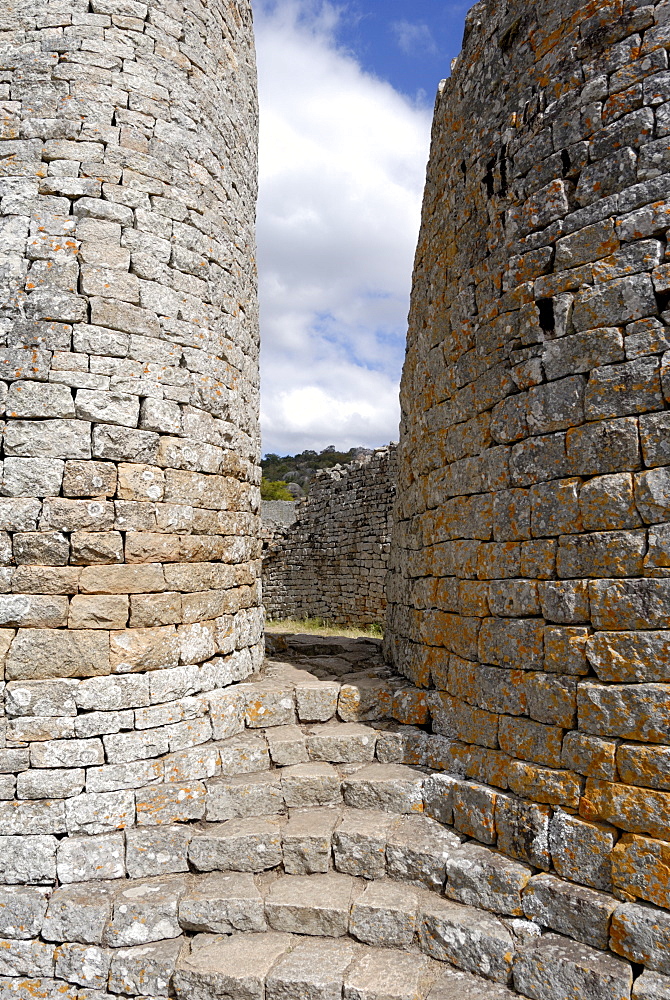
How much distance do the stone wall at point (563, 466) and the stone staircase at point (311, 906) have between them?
8.0 inches

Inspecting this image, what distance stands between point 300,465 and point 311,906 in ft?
149

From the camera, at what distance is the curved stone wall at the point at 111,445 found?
361 centimetres

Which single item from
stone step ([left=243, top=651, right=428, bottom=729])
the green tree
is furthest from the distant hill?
stone step ([left=243, top=651, right=428, bottom=729])

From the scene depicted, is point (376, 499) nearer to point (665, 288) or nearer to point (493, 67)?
point (493, 67)

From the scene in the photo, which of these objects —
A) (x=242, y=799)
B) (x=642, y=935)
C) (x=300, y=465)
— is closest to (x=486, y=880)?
(x=642, y=935)

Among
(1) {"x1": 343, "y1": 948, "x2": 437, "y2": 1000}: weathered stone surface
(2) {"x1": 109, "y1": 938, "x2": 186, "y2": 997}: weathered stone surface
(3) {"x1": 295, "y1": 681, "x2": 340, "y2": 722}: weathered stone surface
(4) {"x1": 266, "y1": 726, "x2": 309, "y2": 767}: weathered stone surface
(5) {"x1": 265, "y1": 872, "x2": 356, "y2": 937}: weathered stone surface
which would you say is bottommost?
(2) {"x1": 109, "y1": 938, "x2": 186, "y2": 997}: weathered stone surface

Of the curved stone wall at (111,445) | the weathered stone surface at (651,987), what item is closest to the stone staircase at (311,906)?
the weathered stone surface at (651,987)

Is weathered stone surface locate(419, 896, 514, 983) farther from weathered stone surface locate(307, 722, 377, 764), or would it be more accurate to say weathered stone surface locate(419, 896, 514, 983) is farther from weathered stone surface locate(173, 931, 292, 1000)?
weathered stone surface locate(307, 722, 377, 764)

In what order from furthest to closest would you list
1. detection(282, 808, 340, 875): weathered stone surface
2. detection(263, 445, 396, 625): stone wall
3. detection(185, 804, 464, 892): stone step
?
detection(263, 445, 396, 625): stone wall < detection(282, 808, 340, 875): weathered stone surface < detection(185, 804, 464, 892): stone step

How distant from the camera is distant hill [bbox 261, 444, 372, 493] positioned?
44406 mm

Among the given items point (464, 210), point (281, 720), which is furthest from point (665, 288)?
point (281, 720)

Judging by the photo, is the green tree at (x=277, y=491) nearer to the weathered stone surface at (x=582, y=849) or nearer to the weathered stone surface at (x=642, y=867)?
the weathered stone surface at (x=582, y=849)

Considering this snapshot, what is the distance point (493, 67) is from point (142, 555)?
3.80 m

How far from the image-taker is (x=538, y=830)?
3090mm
